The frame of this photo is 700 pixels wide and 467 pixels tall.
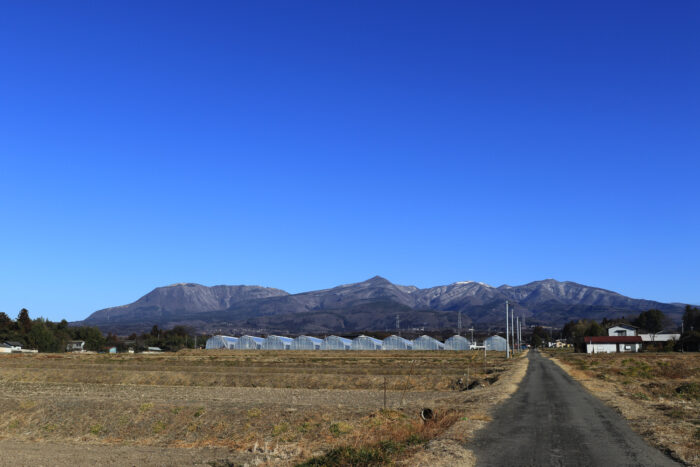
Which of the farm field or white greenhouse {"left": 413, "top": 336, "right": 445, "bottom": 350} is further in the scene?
white greenhouse {"left": 413, "top": 336, "right": 445, "bottom": 350}

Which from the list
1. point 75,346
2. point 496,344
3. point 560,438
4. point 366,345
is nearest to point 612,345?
point 496,344

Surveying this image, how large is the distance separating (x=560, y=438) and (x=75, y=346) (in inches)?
7592

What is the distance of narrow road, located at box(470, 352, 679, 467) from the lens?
60.3 feet

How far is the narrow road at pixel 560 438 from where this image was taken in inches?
723

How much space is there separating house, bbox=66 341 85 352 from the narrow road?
178 metres

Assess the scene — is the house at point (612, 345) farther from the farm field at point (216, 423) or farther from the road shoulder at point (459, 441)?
the road shoulder at point (459, 441)

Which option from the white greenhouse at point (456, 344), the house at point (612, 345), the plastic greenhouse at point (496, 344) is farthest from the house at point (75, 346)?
the house at point (612, 345)

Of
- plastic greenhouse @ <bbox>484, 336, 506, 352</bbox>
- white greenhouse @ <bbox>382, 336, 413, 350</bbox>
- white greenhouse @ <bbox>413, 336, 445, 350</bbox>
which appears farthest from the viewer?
plastic greenhouse @ <bbox>484, 336, 506, 352</bbox>

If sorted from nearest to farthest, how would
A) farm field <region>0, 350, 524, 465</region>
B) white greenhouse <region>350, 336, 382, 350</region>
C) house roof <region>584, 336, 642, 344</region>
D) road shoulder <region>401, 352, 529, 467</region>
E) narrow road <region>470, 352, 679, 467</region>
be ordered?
road shoulder <region>401, 352, 529, 467</region>, narrow road <region>470, 352, 679, 467</region>, farm field <region>0, 350, 524, 465</region>, house roof <region>584, 336, 642, 344</region>, white greenhouse <region>350, 336, 382, 350</region>

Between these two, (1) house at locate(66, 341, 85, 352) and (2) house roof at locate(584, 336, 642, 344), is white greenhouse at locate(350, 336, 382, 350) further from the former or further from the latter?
(1) house at locate(66, 341, 85, 352)

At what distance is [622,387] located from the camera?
46.8 meters

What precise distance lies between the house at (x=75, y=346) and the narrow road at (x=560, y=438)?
178294 millimetres

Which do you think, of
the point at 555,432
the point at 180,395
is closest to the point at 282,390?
the point at 180,395

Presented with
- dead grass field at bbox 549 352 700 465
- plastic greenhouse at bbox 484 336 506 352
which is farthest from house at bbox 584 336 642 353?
dead grass field at bbox 549 352 700 465
